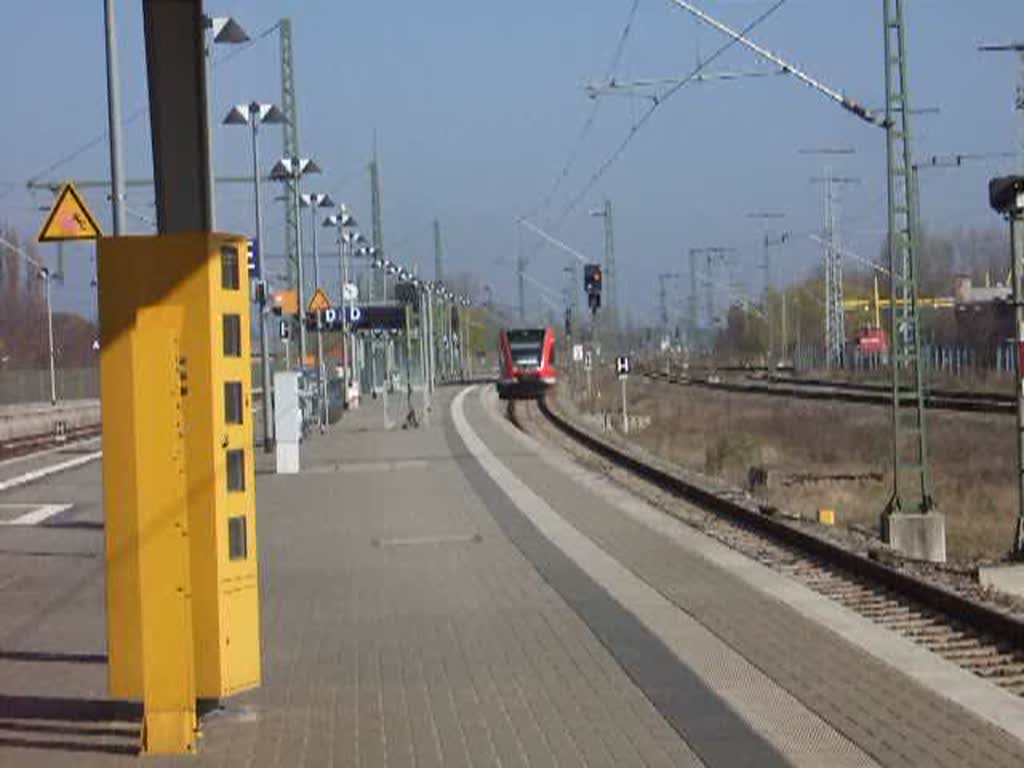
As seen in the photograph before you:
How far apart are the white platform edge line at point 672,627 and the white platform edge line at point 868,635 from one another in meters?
0.94

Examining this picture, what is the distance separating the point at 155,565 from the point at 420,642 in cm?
375

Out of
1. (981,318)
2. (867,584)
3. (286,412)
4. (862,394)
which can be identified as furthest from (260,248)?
(981,318)

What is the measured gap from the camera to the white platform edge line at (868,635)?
30.2 feet

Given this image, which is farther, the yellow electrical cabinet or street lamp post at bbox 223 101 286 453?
street lamp post at bbox 223 101 286 453

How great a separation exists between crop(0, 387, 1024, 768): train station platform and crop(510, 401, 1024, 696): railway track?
45 cm

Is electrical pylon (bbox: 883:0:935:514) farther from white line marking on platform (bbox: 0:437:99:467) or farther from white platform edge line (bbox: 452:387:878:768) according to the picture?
white line marking on platform (bbox: 0:437:99:467)

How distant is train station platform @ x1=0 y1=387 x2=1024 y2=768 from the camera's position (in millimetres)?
8078

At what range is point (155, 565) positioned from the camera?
25.5 ft

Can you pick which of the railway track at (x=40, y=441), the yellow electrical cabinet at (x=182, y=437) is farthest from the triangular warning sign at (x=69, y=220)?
the railway track at (x=40, y=441)

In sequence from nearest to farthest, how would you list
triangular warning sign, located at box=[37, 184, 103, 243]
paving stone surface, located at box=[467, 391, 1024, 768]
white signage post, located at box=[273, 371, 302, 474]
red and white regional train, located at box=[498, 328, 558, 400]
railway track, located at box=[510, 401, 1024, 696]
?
paving stone surface, located at box=[467, 391, 1024, 768] < railway track, located at box=[510, 401, 1024, 696] < triangular warning sign, located at box=[37, 184, 103, 243] < white signage post, located at box=[273, 371, 302, 474] < red and white regional train, located at box=[498, 328, 558, 400]

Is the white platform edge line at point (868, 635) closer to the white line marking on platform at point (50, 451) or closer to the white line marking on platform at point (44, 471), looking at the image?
the white line marking on platform at point (44, 471)

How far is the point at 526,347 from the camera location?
73.4 meters

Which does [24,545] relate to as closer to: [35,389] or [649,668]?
[649,668]

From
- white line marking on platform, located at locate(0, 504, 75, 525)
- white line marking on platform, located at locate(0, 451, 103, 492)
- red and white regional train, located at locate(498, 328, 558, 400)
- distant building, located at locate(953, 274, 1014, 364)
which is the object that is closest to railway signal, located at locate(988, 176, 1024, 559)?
white line marking on platform, located at locate(0, 504, 75, 525)
